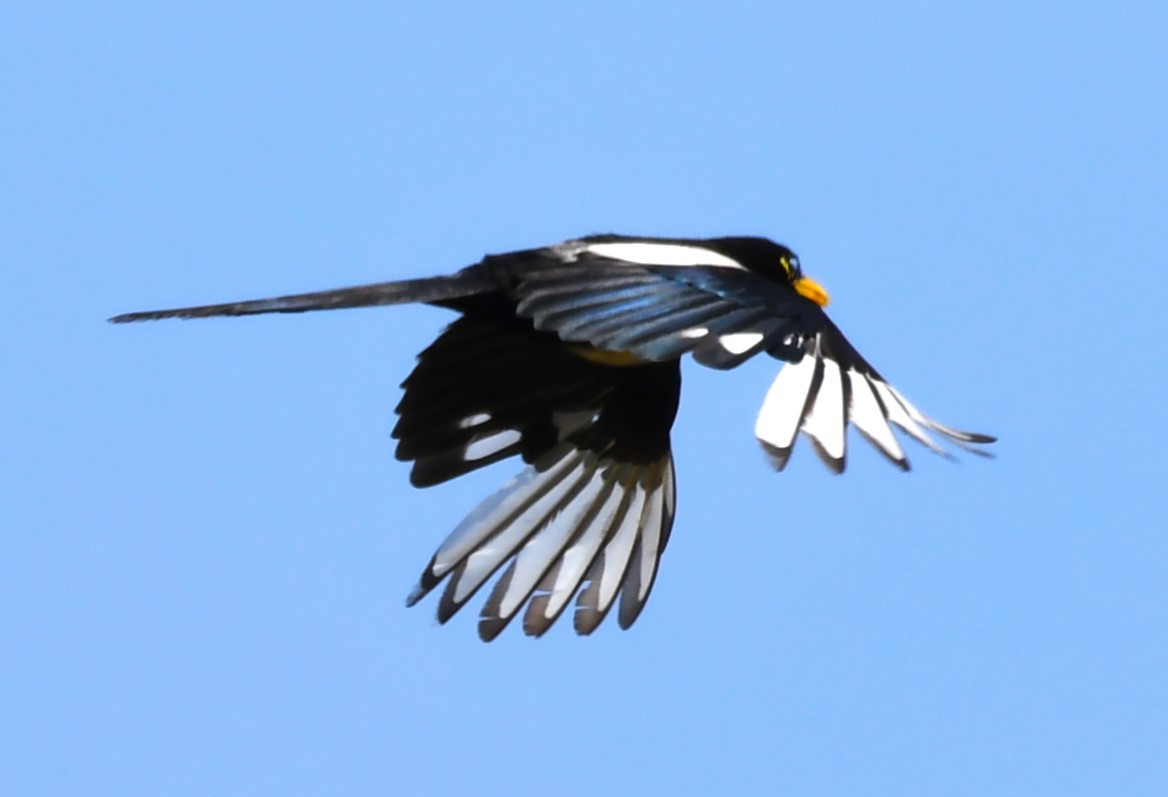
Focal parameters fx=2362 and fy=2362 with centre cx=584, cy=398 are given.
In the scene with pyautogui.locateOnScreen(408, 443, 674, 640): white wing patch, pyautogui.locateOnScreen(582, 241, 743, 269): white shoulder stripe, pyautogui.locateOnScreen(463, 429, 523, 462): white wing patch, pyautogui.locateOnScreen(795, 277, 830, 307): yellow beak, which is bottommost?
pyautogui.locateOnScreen(408, 443, 674, 640): white wing patch

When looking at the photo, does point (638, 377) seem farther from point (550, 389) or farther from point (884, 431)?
point (884, 431)

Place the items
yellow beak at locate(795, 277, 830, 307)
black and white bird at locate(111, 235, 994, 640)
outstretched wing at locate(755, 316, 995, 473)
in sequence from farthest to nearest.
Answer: yellow beak at locate(795, 277, 830, 307) < black and white bird at locate(111, 235, 994, 640) < outstretched wing at locate(755, 316, 995, 473)

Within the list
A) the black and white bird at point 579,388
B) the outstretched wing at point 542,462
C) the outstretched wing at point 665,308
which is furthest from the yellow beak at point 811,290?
the outstretched wing at point 665,308

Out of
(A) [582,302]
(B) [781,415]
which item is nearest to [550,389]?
(A) [582,302]

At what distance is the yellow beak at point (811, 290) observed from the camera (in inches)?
245

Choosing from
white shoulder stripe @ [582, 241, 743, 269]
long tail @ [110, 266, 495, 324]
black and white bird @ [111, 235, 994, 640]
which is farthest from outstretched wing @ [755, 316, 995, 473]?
long tail @ [110, 266, 495, 324]

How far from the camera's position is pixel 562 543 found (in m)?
5.75

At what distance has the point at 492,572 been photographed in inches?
223

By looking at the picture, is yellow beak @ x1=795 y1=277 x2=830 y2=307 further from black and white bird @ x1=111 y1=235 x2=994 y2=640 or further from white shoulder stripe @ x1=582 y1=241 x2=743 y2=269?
white shoulder stripe @ x1=582 y1=241 x2=743 y2=269

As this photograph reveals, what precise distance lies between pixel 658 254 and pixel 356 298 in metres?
0.70

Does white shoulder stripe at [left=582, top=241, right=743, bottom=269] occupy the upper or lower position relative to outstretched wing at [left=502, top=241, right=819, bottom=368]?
upper

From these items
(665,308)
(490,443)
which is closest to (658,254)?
(665,308)

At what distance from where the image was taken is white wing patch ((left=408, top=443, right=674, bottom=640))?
5621 mm

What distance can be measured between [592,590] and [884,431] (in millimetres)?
1252
